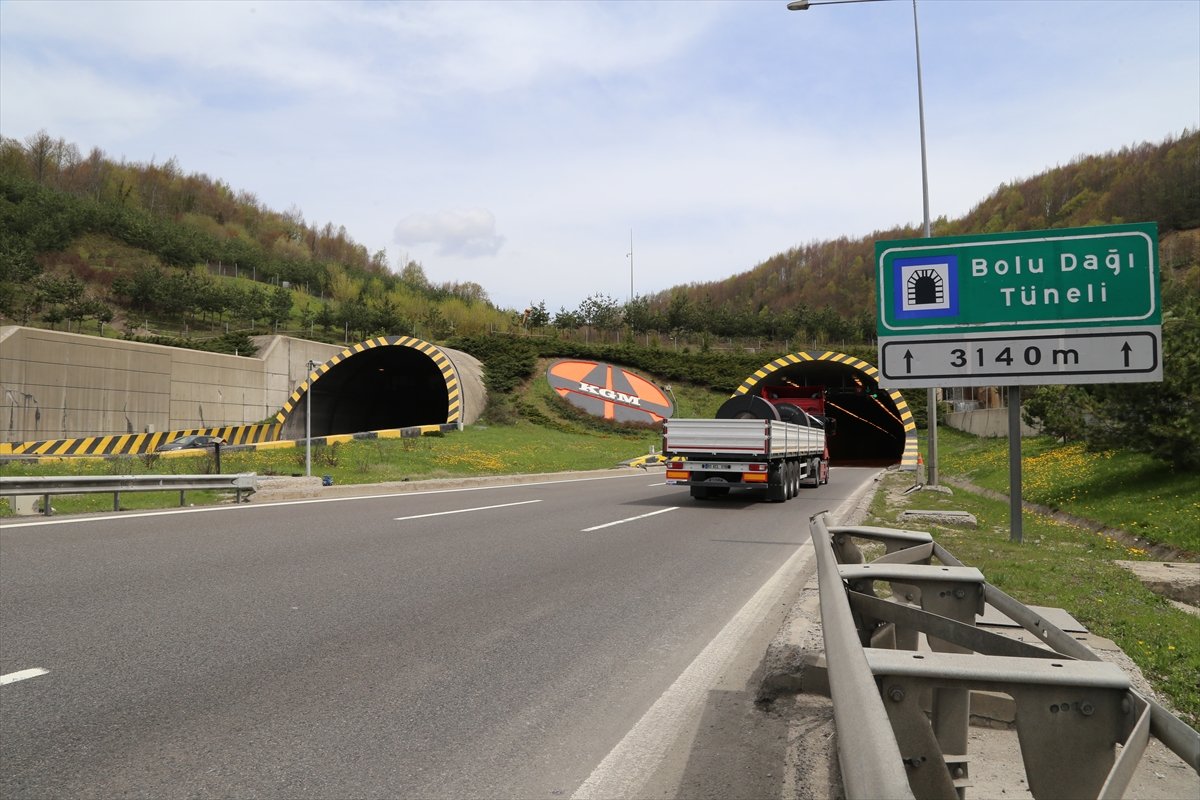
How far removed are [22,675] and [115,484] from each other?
9.94 meters

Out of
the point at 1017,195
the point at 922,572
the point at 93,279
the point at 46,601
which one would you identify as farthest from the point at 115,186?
the point at 1017,195

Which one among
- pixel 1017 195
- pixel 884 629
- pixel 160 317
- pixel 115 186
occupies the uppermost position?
pixel 1017 195

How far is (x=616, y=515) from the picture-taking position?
1470 centimetres

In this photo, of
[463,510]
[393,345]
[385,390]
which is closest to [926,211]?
[463,510]

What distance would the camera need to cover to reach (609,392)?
48.5 metres

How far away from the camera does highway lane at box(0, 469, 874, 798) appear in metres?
3.70

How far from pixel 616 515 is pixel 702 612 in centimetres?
765

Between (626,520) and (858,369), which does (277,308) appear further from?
(626,520)

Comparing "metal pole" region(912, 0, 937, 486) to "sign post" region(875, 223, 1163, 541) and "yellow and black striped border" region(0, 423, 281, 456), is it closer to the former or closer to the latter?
"sign post" region(875, 223, 1163, 541)

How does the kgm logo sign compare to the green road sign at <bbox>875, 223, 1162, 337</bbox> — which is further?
the kgm logo sign

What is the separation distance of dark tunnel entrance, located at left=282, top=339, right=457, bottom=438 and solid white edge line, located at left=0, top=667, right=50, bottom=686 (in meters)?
31.7

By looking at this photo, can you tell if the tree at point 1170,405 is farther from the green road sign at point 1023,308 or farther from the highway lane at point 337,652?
the highway lane at point 337,652

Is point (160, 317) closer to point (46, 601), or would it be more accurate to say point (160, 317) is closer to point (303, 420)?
point (303, 420)

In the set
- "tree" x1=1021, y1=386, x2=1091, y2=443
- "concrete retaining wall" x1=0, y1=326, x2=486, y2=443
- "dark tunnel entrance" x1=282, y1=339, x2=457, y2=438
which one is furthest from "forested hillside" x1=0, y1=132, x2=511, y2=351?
"tree" x1=1021, y1=386, x2=1091, y2=443
